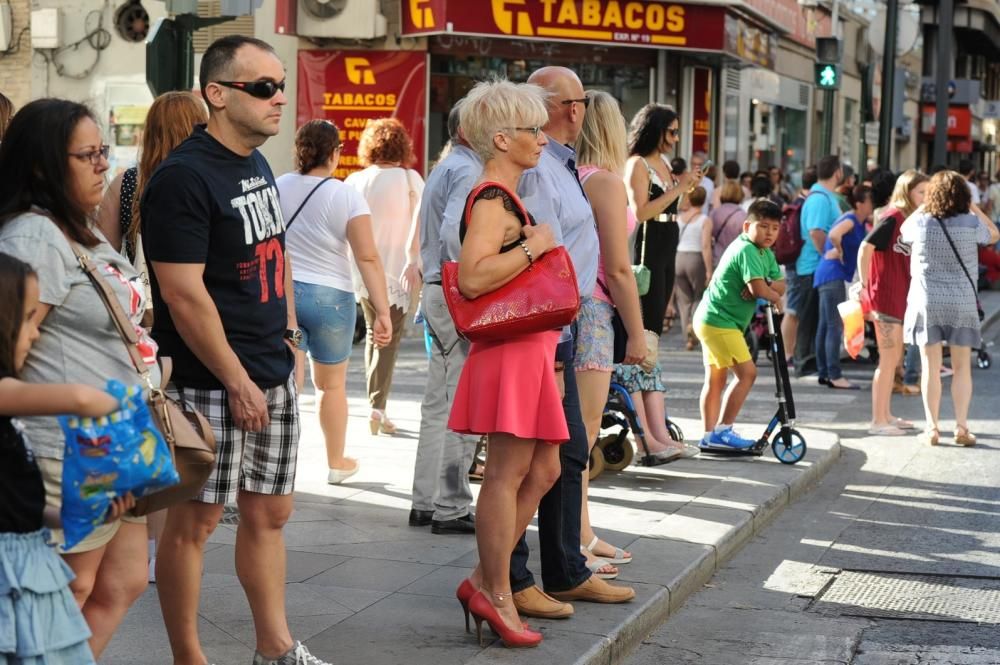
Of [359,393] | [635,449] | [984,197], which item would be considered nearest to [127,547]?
[635,449]

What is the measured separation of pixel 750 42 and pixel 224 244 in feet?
61.2

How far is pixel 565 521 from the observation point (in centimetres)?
577

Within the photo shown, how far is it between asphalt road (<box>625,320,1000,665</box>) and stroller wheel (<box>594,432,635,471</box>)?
0.95m

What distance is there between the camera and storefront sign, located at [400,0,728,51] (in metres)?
18.9

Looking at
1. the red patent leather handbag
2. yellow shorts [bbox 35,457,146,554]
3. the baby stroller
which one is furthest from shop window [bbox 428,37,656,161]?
yellow shorts [bbox 35,457,146,554]

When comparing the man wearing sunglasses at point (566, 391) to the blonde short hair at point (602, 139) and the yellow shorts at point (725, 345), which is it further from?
the yellow shorts at point (725, 345)

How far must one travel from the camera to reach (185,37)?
29.6ft

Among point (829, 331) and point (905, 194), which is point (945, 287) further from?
point (829, 331)

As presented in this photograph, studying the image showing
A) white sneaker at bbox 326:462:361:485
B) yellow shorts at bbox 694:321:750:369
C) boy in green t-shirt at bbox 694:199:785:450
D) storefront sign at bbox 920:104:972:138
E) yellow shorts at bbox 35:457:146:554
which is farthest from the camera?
storefront sign at bbox 920:104:972:138

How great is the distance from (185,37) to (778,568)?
4.61m

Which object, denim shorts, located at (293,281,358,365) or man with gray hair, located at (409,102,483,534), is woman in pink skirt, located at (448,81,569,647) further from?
denim shorts, located at (293,281,358,365)

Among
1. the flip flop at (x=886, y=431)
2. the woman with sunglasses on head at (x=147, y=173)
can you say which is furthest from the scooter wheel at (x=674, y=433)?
the woman with sunglasses on head at (x=147, y=173)

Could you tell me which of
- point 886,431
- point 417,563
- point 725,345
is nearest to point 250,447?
point 417,563

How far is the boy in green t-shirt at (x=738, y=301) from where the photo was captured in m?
9.48
